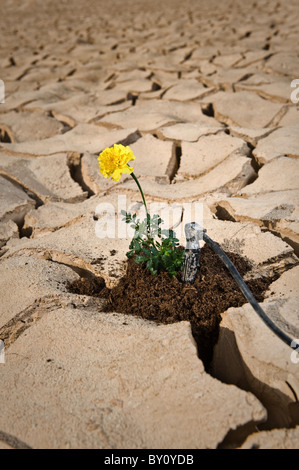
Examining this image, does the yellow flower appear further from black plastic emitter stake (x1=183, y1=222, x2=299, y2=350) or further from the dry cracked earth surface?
the dry cracked earth surface

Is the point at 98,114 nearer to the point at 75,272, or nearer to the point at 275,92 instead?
the point at 275,92

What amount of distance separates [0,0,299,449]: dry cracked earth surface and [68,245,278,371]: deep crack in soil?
41mm

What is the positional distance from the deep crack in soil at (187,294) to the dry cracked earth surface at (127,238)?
4cm

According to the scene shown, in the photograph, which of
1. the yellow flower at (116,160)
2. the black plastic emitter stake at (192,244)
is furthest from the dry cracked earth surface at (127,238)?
the yellow flower at (116,160)

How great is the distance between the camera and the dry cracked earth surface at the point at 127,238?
2.73ft

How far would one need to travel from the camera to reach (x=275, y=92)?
2.80 m

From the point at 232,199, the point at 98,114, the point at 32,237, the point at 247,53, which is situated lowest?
the point at 32,237

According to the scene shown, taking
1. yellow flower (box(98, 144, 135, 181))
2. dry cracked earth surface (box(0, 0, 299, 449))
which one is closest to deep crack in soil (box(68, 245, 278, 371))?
dry cracked earth surface (box(0, 0, 299, 449))

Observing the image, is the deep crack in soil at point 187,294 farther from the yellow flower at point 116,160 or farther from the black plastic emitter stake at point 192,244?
the yellow flower at point 116,160

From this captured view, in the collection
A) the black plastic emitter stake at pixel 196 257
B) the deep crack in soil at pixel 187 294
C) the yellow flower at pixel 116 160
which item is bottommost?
the deep crack in soil at pixel 187 294

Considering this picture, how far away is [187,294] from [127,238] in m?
0.44

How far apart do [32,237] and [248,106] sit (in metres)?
1.88

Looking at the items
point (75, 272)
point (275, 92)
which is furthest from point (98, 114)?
point (75, 272)

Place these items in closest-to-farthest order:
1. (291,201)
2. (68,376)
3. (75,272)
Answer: (68,376)
(75,272)
(291,201)
